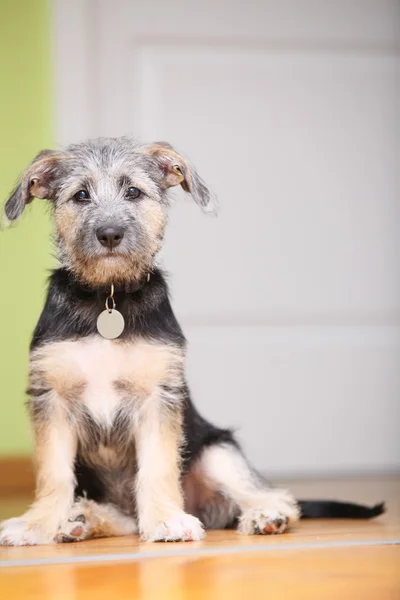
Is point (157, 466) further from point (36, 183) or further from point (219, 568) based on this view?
point (36, 183)

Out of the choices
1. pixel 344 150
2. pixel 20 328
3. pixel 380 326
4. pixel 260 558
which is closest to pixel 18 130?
pixel 20 328

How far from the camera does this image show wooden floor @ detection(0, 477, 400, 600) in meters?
1.60

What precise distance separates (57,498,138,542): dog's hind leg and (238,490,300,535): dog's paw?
27cm

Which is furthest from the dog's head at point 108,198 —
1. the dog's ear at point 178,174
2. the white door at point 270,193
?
the white door at point 270,193

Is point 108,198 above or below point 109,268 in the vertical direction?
above

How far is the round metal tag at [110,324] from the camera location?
2.12 meters

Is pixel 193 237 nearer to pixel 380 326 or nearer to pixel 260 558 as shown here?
pixel 380 326

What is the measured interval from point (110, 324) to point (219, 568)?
609 millimetres

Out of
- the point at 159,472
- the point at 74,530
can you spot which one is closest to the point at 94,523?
the point at 74,530

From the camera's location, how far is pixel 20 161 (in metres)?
3.77

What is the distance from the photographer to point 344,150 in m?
3.82

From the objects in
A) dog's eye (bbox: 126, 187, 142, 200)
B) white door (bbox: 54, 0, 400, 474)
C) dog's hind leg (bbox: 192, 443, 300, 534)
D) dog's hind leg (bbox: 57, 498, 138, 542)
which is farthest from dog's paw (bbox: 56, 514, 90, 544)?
white door (bbox: 54, 0, 400, 474)

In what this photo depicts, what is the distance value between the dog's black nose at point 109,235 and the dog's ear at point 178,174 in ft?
0.79

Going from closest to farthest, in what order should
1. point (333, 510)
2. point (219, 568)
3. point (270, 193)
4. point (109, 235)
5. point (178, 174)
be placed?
point (219, 568) → point (109, 235) → point (178, 174) → point (333, 510) → point (270, 193)
